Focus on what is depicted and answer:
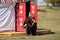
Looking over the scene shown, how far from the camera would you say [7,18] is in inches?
635

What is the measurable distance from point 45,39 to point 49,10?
14.6 meters

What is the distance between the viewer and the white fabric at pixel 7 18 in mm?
15973

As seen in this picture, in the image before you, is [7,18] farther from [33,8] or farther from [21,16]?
[33,8]

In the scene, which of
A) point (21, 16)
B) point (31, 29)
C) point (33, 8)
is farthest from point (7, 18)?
point (31, 29)

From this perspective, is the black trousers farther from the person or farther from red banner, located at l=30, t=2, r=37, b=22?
red banner, located at l=30, t=2, r=37, b=22

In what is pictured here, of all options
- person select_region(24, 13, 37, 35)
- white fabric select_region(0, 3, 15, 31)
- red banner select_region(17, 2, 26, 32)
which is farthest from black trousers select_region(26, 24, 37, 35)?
white fabric select_region(0, 3, 15, 31)

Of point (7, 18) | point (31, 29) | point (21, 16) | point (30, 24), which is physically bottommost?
point (31, 29)

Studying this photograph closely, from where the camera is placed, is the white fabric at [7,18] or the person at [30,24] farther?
the white fabric at [7,18]

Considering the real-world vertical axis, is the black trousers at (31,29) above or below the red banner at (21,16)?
below

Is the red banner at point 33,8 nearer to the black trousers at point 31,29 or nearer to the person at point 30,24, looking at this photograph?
the person at point 30,24

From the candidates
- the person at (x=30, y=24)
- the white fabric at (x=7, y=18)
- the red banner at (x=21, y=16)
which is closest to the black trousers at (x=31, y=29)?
the person at (x=30, y=24)

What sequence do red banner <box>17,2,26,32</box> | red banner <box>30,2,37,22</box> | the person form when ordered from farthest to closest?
red banner <box>17,2,26,32</box> < red banner <box>30,2,37,22</box> < the person

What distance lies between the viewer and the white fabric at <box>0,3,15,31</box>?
16.0 m

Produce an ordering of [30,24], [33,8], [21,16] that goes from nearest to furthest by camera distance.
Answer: [30,24]
[33,8]
[21,16]
